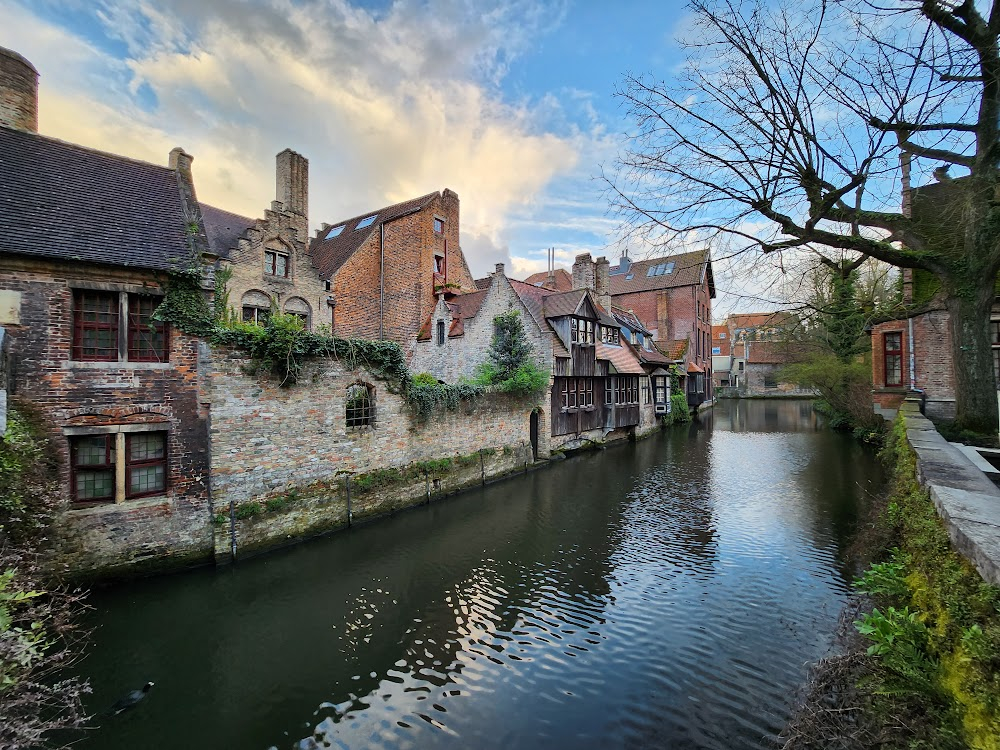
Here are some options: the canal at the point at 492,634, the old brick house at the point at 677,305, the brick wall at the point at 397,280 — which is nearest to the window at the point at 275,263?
the brick wall at the point at 397,280

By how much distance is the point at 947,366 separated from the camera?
15.0m

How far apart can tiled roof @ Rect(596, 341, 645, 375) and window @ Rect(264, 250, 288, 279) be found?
14.3m

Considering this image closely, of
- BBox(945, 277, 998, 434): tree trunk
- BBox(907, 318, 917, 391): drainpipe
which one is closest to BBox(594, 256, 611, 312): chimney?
BBox(907, 318, 917, 391): drainpipe

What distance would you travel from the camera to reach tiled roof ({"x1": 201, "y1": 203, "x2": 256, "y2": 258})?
1758 cm

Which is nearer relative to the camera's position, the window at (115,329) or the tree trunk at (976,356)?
the window at (115,329)

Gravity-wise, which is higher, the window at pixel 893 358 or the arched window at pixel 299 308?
the arched window at pixel 299 308

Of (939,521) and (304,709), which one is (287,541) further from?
(939,521)

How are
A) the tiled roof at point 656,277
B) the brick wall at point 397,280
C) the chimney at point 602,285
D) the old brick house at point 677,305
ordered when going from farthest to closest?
the tiled roof at point 656,277
the old brick house at point 677,305
the chimney at point 602,285
the brick wall at point 397,280

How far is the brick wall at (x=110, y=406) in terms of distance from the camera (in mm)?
7418

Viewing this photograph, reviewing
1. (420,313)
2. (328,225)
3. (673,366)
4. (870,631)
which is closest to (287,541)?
(870,631)

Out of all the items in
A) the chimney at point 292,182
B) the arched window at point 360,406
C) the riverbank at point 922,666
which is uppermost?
the chimney at point 292,182

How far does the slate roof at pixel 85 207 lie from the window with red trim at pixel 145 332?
733 millimetres

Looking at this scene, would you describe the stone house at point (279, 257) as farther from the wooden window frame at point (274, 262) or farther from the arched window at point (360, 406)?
the arched window at point (360, 406)

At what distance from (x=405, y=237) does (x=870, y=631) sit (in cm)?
2154
